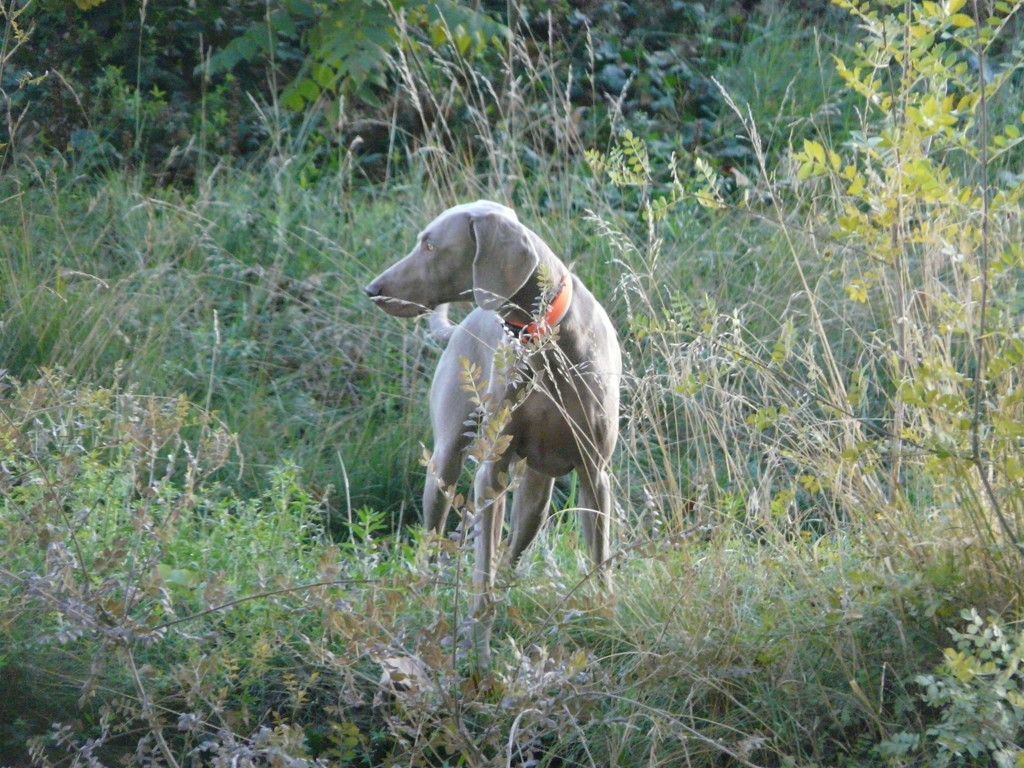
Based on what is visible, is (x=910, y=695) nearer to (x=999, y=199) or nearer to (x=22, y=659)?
(x=999, y=199)

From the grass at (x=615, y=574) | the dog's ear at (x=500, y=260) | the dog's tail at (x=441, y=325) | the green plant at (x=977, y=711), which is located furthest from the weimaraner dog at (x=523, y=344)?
the green plant at (x=977, y=711)

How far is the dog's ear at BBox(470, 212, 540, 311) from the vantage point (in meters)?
3.63

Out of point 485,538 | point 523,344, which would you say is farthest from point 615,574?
point 523,344

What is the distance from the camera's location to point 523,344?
138 inches

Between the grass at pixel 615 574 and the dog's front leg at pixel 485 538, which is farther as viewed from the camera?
the dog's front leg at pixel 485 538

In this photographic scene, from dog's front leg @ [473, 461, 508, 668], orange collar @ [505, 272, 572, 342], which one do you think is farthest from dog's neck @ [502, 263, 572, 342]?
dog's front leg @ [473, 461, 508, 668]

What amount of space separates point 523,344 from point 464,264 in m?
0.43

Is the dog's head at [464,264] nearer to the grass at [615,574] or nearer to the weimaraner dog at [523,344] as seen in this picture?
the weimaraner dog at [523,344]

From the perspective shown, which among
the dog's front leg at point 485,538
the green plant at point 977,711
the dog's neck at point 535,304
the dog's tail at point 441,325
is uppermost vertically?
the dog's neck at point 535,304

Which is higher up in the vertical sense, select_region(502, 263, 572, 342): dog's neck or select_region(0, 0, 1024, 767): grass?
select_region(502, 263, 572, 342): dog's neck

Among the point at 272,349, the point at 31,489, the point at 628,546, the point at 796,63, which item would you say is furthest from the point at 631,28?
the point at 628,546

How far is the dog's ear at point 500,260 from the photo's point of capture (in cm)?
Answer: 363

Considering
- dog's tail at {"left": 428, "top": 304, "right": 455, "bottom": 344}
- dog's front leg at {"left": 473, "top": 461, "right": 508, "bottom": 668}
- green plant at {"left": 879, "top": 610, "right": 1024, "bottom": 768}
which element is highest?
green plant at {"left": 879, "top": 610, "right": 1024, "bottom": 768}

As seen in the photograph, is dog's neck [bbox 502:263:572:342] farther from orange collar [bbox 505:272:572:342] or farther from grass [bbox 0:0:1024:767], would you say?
grass [bbox 0:0:1024:767]
